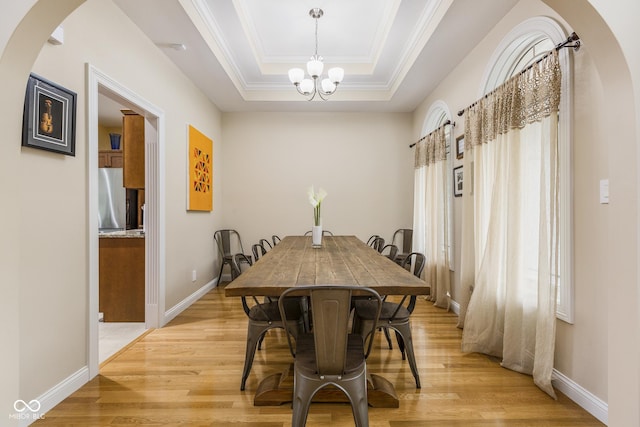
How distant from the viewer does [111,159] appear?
5.74m

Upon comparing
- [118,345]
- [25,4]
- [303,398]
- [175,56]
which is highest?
[175,56]

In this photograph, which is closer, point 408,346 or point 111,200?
point 408,346

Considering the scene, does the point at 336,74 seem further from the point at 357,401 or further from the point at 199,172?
the point at 357,401

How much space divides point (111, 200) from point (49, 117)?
13.6 ft

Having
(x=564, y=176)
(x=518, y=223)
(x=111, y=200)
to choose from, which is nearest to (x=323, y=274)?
(x=518, y=223)

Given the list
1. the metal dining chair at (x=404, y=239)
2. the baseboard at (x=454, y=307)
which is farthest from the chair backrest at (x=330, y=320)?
the metal dining chair at (x=404, y=239)

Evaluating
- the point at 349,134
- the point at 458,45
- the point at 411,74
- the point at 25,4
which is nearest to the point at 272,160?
the point at 349,134

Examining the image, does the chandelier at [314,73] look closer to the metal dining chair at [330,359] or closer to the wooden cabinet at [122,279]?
the wooden cabinet at [122,279]

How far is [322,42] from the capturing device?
397 cm

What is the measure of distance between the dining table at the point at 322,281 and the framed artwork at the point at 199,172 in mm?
2043

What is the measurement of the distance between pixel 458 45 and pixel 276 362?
327 centimetres

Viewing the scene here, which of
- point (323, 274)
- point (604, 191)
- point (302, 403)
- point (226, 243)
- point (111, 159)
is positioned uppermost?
point (111, 159)

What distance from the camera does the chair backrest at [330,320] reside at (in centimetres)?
149

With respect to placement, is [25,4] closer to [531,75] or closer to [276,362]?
[276,362]
